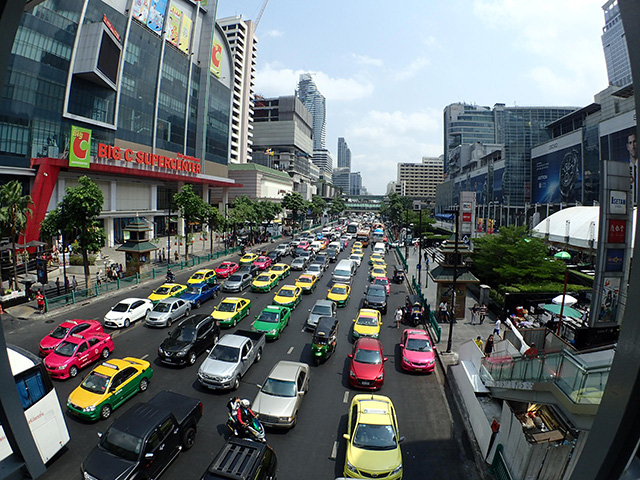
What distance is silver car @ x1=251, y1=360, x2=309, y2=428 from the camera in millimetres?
11125

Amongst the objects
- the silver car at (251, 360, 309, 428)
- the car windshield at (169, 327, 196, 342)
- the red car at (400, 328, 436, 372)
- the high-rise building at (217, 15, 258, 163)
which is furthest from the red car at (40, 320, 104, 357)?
the high-rise building at (217, 15, 258, 163)

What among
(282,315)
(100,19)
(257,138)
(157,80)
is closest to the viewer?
(282,315)

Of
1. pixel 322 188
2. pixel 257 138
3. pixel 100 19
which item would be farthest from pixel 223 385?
pixel 322 188

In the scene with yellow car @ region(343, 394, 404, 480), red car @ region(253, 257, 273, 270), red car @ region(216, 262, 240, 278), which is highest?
red car @ region(253, 257, 273, 270)

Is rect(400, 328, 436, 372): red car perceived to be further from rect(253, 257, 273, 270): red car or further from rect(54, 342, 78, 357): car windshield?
rect(253, 257, 273, 270): red car

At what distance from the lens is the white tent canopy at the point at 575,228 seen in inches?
1314

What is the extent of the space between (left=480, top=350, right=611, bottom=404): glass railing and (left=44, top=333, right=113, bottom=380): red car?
611 inches

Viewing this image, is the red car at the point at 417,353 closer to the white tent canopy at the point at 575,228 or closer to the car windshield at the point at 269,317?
the car windshield at the point at 269,317

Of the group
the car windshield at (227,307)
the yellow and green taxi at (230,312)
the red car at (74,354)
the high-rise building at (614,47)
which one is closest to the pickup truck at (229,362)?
the yellow and green taxi at (230,312)

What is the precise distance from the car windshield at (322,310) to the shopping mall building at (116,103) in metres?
Result: 30.1

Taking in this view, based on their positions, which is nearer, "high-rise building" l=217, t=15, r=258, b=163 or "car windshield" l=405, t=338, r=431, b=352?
"car windshield" l=405, t=338, r=431, b=352

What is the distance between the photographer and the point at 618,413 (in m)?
3.34

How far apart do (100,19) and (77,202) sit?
1385 inches

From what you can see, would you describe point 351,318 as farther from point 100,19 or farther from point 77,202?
point 100,19
